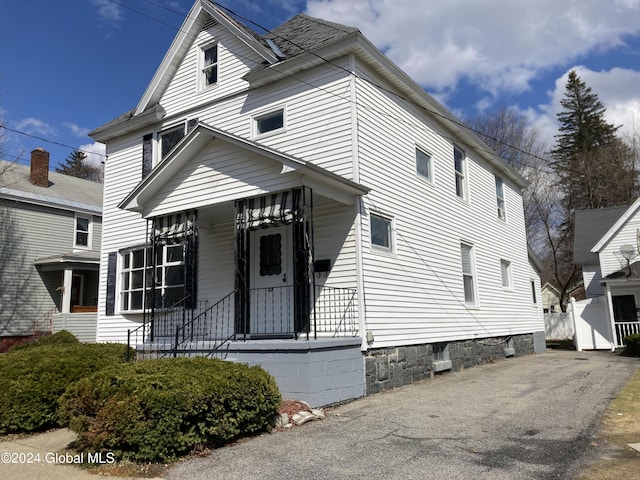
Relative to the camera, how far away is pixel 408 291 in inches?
424

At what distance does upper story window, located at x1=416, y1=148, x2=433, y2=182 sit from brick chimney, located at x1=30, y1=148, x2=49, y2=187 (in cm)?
1859

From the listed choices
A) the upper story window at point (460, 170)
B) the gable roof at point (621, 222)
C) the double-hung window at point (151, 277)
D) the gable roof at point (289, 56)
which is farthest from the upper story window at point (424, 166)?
the gable roof at point (621, 222)

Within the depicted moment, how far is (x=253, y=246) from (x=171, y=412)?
5.64 m

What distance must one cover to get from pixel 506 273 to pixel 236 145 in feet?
38.4

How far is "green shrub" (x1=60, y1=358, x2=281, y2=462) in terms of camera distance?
5242 mm

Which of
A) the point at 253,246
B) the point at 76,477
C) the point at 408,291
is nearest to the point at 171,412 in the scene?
the point at 76,477

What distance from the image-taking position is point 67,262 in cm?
2066

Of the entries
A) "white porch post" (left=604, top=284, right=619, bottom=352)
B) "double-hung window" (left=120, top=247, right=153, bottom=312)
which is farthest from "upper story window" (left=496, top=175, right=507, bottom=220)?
"double-hung window" (left=120, top=247, right=153, bottom=312)

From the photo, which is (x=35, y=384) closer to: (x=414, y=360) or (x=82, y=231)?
(x=414, y=360)

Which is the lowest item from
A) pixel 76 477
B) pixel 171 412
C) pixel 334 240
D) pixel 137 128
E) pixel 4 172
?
pixel 76 477

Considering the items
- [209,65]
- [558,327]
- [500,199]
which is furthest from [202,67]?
[558,327]

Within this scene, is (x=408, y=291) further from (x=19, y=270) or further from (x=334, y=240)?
(x=19, y=270)

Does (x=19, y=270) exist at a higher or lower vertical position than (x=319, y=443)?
higher

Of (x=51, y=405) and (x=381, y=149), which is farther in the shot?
(x=381, y=149)
